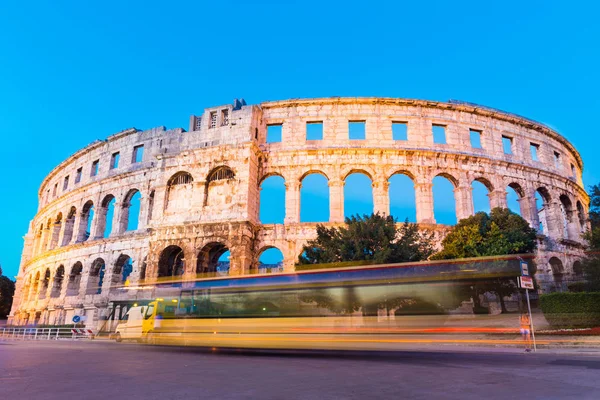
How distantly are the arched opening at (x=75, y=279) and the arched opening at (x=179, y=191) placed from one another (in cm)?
982

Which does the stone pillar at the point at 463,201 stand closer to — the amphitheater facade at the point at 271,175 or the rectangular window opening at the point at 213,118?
the amphitheater facade at the point at 271,175

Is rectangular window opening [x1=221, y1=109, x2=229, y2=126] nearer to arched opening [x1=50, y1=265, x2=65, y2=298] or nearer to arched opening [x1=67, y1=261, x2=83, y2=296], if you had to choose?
arched opening [x1=67, y1=261, x2=83, y2=296]

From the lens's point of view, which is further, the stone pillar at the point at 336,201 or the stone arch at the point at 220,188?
the stone pillar at the point at 336,201

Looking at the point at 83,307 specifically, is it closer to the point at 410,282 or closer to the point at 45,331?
the point at 45,331

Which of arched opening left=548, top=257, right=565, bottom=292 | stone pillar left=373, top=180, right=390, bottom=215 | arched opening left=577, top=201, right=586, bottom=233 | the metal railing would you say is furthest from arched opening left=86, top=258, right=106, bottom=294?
arched opening left=577, top=201, right=586, bottom=233

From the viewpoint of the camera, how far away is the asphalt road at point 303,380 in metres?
4.54

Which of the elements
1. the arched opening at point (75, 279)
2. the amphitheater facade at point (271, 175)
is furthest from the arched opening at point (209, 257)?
the arched opening at point (75, 279)

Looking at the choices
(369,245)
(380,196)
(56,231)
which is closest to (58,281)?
(56,231)

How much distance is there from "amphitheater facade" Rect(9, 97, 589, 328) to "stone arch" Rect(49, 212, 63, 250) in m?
2.96

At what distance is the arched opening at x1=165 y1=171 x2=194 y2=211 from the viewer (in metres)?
22.2

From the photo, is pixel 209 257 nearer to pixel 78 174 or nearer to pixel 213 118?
pixel 213 118

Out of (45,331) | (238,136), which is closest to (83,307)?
(45,331)

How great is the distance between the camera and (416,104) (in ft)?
79.3

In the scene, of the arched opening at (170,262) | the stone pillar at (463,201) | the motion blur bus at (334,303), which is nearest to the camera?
the motion blur bus at (334,303)
